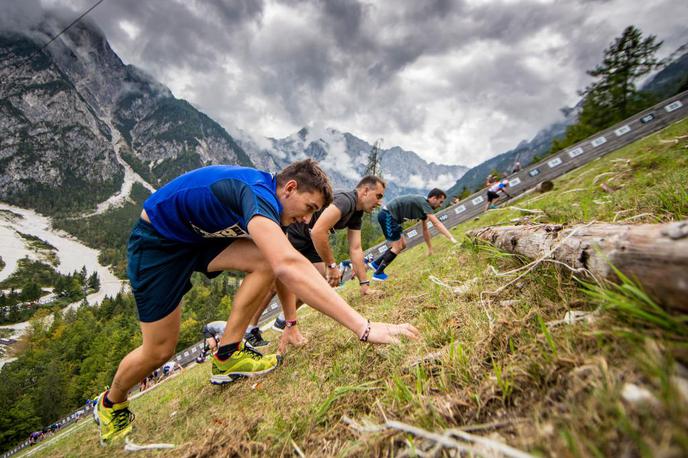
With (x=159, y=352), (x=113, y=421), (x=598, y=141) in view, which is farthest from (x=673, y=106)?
(x=113, y=421)

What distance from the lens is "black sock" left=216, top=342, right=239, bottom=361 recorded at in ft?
8.31

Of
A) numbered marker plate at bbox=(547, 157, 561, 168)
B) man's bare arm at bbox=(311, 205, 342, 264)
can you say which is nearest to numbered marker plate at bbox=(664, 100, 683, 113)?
numbered marker plate at bbox=(547, 157, 561, 168)

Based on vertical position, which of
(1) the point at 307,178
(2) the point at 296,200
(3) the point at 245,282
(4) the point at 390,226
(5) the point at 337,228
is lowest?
(4) the point at 390,226

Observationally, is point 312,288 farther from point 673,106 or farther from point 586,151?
point 673,106

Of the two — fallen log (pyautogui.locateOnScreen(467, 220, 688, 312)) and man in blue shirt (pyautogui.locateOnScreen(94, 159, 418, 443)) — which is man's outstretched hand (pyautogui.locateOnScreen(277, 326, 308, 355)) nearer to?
man in blue shirt (pyautogui.locateOnScreen(94, 159, 418, 443))

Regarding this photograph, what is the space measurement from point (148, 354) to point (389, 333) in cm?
210

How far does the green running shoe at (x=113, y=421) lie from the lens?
2.43 metres

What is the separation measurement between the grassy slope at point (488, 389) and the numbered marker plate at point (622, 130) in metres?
20.9

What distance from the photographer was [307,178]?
2424 mm

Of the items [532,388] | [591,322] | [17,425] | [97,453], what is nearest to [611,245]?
[591,322]

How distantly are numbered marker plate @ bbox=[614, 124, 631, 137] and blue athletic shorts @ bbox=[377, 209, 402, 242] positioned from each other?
61.2 feet

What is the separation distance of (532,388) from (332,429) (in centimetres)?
77

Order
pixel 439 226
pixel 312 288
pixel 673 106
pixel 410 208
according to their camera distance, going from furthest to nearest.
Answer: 1. pixel 673 106
2. pixel 439 226
3. pixel 410 208
4. pixel 312 288

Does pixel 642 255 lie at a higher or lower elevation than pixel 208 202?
lower
